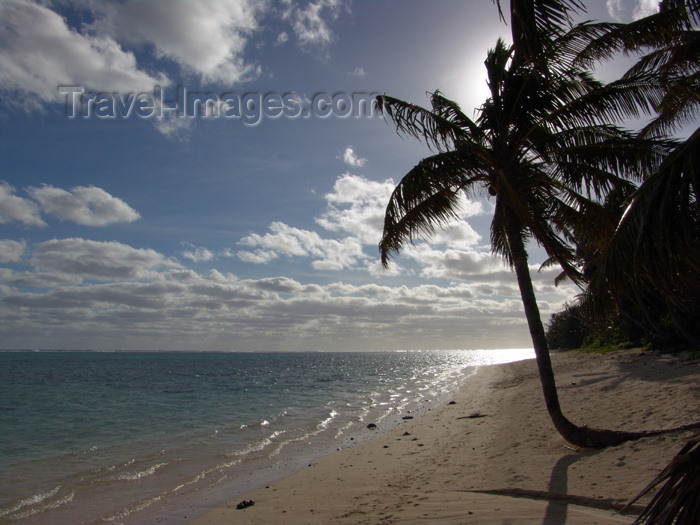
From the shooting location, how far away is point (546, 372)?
8.19 metres

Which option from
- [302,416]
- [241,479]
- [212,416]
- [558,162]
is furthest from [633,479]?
[212,416]

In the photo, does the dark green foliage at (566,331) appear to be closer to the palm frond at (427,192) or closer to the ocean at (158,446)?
the ocean at (158,446)

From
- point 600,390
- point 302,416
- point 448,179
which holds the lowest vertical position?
point 302,416

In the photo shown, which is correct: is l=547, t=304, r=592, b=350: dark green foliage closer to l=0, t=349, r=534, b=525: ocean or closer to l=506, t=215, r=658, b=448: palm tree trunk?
l=0, t=349, r=534, b=525: ocean

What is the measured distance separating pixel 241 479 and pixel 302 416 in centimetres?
924

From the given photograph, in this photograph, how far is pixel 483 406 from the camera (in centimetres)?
1719

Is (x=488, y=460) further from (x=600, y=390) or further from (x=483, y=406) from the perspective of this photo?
(x=483, y=406)

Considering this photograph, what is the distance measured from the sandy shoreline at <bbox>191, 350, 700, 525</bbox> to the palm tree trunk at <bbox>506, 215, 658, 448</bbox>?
0.28 m

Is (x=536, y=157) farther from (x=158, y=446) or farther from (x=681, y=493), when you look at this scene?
(x=158, y=446)

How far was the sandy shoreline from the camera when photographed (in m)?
5.66

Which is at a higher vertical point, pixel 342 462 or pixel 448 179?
pixel 448 179

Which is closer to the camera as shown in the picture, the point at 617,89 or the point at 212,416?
the point at 617,89

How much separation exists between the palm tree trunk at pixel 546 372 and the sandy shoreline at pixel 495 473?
28cm

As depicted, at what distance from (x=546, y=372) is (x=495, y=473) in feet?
6.82
